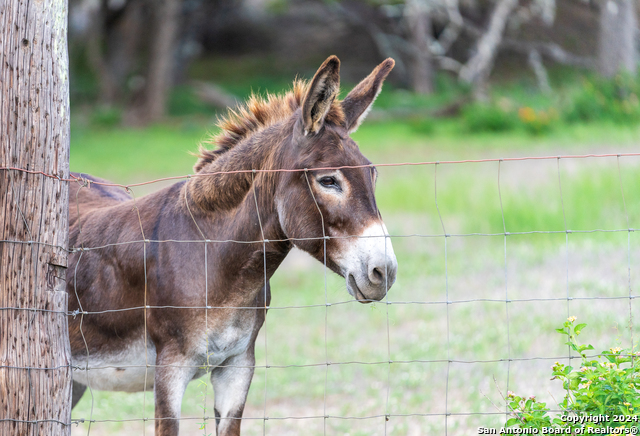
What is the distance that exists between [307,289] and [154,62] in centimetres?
1173

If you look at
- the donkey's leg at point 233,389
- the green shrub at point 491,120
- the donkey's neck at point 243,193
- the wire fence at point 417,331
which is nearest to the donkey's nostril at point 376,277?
the wire fence at point 417,331

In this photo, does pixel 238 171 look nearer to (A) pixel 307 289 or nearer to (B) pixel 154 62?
(A) pixel 307 289

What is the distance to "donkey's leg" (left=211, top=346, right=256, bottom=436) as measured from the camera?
3113 mm

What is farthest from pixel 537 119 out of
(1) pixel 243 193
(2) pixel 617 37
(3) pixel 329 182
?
(3) pixel 329 182

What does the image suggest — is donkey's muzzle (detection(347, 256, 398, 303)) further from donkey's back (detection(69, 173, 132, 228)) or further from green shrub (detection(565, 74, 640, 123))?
green shrub (detection(565, 74, 640, 123))

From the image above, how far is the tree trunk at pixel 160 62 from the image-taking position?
58.6 ft

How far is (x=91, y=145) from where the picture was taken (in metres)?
15.8

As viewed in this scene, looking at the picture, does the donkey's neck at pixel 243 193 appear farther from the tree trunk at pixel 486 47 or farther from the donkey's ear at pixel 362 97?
the tree trunk at pixel 486 47

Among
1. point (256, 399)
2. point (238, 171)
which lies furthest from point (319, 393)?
point (238, 171)

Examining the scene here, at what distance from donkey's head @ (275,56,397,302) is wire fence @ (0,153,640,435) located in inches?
2.0

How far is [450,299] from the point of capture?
25.6ft

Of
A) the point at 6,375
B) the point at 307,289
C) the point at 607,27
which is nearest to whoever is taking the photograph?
the point at 6,375

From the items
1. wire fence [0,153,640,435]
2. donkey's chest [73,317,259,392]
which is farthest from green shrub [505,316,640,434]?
donkey's chest [73,317,259,392]

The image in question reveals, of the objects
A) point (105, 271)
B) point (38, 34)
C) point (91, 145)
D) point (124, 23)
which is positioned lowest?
point (105, 271)
